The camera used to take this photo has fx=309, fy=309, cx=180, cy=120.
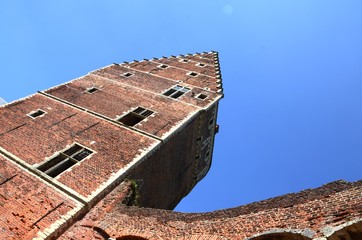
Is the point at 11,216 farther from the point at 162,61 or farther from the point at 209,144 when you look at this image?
the point at 162,61

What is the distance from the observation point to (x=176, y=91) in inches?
773

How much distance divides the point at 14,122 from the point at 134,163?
6327 millimetres

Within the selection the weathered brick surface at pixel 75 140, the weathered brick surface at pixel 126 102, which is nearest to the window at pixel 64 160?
the weathered brick surface at pixel 75 140

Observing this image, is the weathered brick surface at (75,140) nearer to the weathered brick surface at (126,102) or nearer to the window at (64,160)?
the window at (64,160)

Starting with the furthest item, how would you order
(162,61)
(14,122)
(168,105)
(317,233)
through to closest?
1. (162,61)
2. (168,105)
3. (14,122)
4. (317,233)

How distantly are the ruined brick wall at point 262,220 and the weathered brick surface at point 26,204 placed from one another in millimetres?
881

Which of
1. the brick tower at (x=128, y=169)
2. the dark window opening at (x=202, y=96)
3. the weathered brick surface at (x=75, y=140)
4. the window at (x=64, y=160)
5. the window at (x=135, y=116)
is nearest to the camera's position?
the brick tower at (x=128, y=169)

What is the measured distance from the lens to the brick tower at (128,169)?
6372 millimetres

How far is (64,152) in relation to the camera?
12852 millimetres

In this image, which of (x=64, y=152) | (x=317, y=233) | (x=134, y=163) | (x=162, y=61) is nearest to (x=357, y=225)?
(x=317, y=233)

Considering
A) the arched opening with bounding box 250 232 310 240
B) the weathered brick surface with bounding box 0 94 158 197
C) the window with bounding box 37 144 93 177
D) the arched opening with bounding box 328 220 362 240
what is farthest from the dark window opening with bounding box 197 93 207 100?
the arched opening with bounding box 328 220 362 240

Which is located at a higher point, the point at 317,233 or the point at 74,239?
the point at 74,239

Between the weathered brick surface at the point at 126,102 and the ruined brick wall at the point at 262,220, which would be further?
the weathered brick surface at the point at 126,102

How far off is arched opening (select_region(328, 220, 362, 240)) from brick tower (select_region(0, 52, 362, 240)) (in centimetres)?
1
